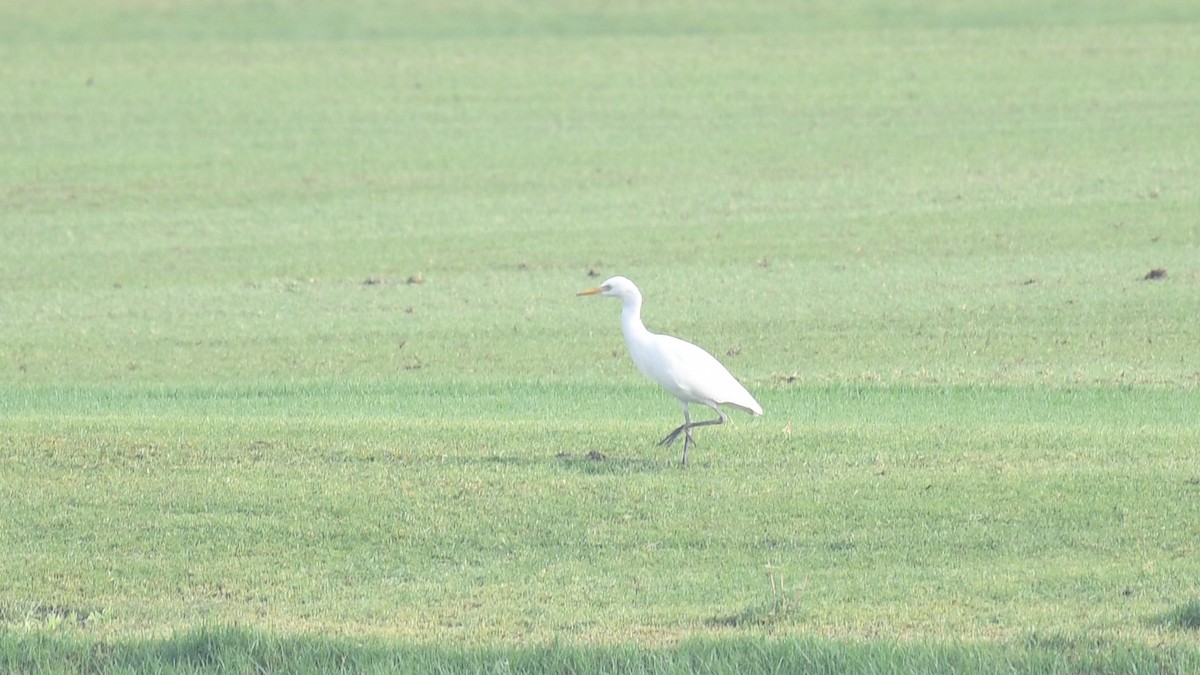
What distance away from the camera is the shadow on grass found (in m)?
7.89

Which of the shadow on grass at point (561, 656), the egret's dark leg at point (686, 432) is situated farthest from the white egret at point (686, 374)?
the shadow on grass at point (561, 656)

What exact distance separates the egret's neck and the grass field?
81cm

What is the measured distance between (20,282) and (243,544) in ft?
47.5

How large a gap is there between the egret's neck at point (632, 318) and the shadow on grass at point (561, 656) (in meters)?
4.34

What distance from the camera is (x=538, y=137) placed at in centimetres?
3275

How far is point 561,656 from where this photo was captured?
812 cm

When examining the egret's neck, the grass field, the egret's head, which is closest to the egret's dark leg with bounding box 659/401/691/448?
the grass field

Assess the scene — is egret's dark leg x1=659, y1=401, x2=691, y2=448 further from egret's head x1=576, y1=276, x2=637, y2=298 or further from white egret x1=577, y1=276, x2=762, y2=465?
egret's head x1=576, y1=276, x2=637, y2=298

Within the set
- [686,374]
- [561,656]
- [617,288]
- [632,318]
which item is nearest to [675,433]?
[686,374]

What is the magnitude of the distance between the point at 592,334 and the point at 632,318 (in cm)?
680

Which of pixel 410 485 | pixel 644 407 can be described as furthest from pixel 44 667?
pixel 644 407

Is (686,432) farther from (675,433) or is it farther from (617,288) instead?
(617,288)

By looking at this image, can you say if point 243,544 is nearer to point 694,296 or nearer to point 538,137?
point 694,296

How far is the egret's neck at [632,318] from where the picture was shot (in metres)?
12.4
